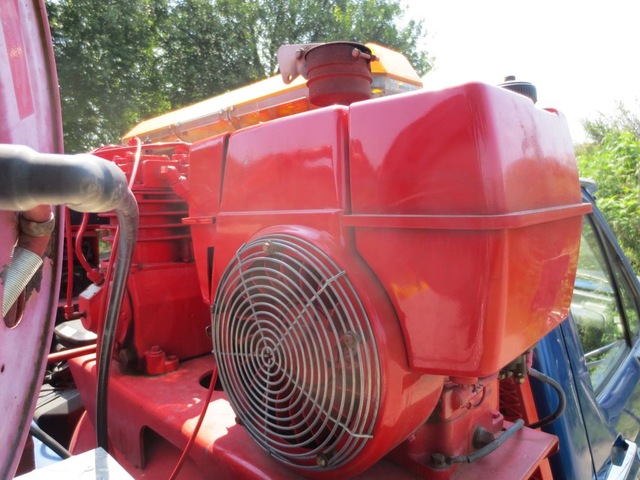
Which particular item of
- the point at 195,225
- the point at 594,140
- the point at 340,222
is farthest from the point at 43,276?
the point at 594,140

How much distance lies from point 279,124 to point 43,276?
1.98 feet

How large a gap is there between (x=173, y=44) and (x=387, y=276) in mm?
15705

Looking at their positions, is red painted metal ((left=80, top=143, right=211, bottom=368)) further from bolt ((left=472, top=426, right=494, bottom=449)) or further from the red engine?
bolt ((left=472, top=426, right=494, bottom=449))

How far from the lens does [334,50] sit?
4.20 ft

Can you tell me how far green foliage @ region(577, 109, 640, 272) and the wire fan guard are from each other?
7.62m

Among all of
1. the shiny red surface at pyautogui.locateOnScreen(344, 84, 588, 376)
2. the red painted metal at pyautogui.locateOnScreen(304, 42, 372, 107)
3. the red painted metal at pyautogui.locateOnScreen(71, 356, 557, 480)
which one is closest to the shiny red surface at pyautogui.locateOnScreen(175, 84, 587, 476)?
the shiny red surface at pyautogui.locateOnScreen(344, 84, 588, 376)

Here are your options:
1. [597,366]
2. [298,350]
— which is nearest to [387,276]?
[298,350]

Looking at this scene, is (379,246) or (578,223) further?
(578,223)

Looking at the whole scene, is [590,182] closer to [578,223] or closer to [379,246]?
[578,223]

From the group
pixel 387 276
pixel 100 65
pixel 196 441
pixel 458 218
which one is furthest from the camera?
pixel 100 65

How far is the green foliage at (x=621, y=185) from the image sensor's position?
7.40 m

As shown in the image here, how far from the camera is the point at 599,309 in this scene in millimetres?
2312

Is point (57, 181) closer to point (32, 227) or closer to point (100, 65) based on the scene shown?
point (32, 227)

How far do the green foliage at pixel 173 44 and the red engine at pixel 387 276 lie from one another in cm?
1151
